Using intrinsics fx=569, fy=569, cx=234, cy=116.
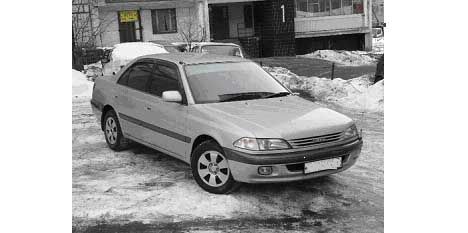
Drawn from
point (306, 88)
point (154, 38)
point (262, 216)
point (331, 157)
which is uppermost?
point (154, 38)

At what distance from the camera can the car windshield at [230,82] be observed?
468 cm

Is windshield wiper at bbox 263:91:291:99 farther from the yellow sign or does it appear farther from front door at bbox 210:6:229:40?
the yellow sign

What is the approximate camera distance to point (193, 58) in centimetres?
491

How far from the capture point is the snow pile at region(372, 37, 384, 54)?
4.33 metres

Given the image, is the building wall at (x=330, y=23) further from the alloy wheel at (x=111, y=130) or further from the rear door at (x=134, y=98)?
the alloy wheel at (x=111, y=130)

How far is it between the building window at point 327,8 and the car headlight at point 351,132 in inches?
44.1

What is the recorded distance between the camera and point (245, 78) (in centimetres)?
486

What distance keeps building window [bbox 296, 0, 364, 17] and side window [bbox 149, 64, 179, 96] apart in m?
1.28

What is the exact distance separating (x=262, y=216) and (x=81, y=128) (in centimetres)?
166

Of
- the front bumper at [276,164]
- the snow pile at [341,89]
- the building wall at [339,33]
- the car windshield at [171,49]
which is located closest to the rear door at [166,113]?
the car windshield at [171,49]
